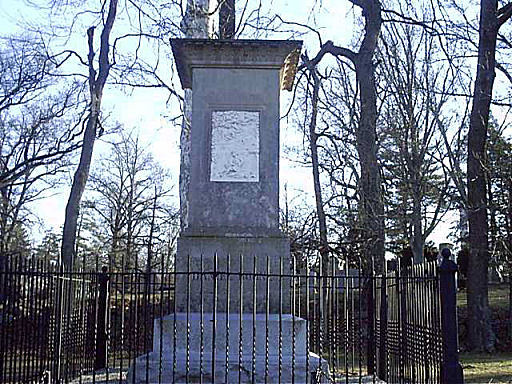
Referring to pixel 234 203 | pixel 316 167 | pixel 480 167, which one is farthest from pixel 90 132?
pixel 234 203

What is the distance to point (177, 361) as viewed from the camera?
27.8 feet

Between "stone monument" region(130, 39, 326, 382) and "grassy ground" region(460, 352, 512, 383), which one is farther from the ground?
"stone monument" region(130, 39, 326, 382)

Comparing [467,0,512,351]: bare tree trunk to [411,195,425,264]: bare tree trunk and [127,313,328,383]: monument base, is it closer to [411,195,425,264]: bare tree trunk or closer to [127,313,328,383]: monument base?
[411,195,425,264]: bare tree trunk

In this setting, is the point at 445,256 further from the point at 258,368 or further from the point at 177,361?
the point at 177,361

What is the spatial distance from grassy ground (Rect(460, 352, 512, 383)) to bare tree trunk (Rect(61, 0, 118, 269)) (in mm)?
11721

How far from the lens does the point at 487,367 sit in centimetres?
1772

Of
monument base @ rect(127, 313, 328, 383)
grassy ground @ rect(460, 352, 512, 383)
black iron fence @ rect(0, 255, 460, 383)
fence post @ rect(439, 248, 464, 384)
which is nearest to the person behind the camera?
fence post @ rect(439, 248, 464, 384)

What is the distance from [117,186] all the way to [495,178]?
19859 millimetres

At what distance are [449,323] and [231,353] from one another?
2.77 metres

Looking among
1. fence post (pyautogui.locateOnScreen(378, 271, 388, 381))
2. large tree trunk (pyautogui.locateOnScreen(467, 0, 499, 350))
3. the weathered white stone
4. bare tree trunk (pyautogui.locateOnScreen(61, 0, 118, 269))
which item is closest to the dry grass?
large tree trunk (pyautogui.locateOnScreen(467, 0, 499, 350))

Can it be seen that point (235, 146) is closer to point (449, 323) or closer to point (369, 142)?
point (449, 323)

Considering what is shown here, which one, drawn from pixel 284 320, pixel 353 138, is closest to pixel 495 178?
pixel 353 138

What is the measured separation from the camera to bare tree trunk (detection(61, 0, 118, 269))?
21.3 meters

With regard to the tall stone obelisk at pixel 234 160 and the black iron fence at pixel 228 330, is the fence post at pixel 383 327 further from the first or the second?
the tall stone obelisk at pixel 234 160
